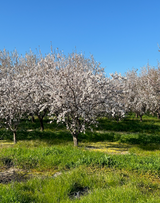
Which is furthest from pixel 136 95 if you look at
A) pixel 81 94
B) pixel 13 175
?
pixel 13 175

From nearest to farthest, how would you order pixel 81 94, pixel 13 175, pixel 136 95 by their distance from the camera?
pixel 13 175 < pixel 81 94 < pixel 136 95

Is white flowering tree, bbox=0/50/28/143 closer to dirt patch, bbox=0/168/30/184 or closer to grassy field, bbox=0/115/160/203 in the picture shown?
grassy field, bbox=0/115/160/203

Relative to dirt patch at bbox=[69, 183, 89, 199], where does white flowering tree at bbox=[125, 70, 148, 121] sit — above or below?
above

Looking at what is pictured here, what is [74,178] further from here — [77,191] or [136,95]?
[136,95]

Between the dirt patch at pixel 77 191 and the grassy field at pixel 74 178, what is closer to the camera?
the grassy field at pixel 74 178

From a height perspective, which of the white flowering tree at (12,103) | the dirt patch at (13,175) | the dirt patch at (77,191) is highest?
the white flowering tree at (12,103)

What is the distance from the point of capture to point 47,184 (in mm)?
6223

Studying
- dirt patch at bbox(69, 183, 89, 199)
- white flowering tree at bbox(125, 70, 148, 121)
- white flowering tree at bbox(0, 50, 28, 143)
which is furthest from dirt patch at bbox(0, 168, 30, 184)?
white flowering tree at bbox(125, 70, 148, 121)

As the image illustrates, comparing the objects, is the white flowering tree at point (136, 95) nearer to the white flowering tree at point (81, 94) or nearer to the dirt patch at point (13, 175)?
the white flowering tree at point (81, 94)

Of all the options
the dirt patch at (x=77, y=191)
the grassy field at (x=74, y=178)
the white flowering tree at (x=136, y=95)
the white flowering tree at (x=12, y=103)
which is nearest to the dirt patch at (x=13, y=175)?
the grassy field at (x=74, y=178)

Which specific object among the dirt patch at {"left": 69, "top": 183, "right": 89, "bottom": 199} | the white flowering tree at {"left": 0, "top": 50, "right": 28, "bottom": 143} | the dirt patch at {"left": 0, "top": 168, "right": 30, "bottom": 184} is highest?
the white flowering tree at {"left": 0, "top": 50, "right": 28, "bottom": 143}

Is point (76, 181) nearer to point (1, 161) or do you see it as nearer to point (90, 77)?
point (1, 161)

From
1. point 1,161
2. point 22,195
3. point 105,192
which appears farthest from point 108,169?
point 1,161

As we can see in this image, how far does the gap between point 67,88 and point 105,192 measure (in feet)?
29.2
